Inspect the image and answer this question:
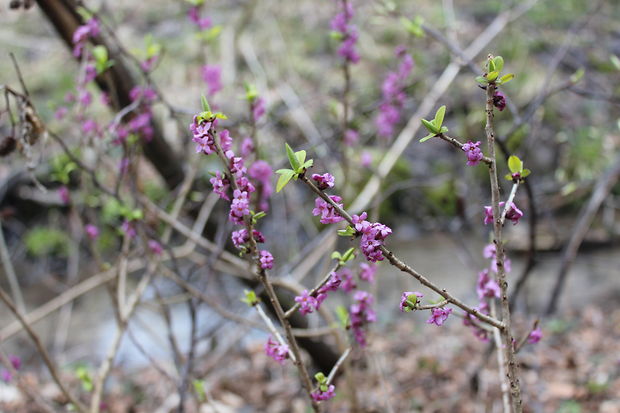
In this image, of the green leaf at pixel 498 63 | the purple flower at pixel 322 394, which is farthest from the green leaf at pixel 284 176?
the purple flower at pixel 322 394

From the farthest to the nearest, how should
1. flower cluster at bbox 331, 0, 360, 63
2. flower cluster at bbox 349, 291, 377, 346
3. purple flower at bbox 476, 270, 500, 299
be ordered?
1. flower cluster at bbox 331, 0, 360, 63
2. flower cluster at bbox 349, 291, 377, 346
3. purple flower at bbox 476, 270, 500, 299

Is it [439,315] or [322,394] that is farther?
[322,394]

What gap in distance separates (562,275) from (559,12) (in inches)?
295

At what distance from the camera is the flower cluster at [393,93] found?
7.28ft

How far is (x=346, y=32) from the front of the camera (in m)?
1.84

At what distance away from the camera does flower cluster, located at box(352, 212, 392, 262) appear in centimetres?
84

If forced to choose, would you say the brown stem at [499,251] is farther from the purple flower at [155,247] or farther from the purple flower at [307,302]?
the purple flower at [155,247]

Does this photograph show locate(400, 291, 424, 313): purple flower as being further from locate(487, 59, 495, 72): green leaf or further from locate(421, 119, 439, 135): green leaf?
locate(487, 59, 495, 72): green leaf

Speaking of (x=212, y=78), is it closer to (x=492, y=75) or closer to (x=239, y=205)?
(x=239, y=205)

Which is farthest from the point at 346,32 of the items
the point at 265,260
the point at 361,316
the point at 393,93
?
the point at 265,260

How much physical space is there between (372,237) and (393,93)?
163 cm

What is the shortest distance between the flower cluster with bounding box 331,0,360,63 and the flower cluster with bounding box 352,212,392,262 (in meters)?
1.12

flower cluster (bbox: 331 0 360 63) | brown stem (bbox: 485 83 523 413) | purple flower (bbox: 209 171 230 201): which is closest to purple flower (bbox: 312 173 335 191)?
purple flower (bbox: 209 171 230 201)

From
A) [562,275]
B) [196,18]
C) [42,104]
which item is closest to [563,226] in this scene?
[562,275]
